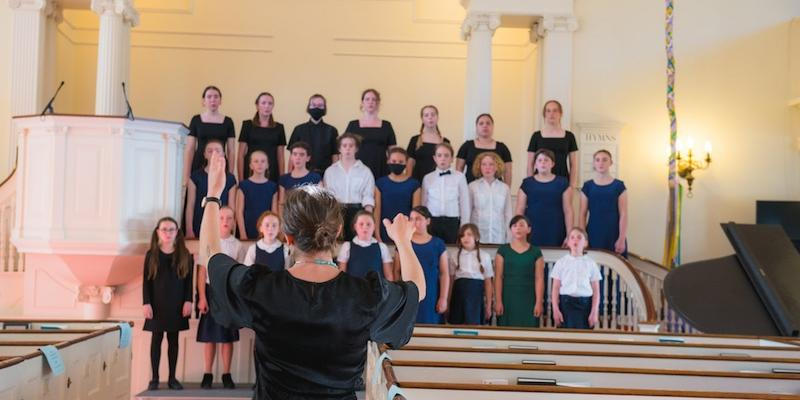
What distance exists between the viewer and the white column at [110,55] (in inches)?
364

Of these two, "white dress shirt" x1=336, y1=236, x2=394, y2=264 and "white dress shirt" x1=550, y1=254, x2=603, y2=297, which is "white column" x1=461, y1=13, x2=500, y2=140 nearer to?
"white dress shirt" x1=550, y1=254, x2=603, y2=297

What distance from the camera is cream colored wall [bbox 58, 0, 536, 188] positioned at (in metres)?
11.9

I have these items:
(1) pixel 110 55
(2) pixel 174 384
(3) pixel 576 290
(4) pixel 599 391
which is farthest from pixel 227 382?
(4) pixel 599 391

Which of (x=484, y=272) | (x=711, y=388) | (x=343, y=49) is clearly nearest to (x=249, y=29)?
(x=343, y=49)

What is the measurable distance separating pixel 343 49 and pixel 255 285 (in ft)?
33.6

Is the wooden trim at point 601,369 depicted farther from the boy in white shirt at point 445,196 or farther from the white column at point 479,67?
the white column at point 479,67

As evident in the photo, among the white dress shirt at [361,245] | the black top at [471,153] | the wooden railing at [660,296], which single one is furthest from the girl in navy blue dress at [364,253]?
the wooden railing at [660,296]

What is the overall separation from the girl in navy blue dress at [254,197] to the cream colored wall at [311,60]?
4.99 m

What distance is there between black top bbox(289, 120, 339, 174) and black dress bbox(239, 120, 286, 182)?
15cm

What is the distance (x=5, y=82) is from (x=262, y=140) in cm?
422

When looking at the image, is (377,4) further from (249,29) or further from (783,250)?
(783,250)

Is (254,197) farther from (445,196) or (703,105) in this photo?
(703,105)

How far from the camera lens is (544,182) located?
24.2 ft

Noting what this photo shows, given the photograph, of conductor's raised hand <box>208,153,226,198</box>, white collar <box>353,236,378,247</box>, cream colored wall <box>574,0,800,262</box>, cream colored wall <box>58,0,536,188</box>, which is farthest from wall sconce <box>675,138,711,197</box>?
conductor's raised hand <box>208,153,226,198</box>
